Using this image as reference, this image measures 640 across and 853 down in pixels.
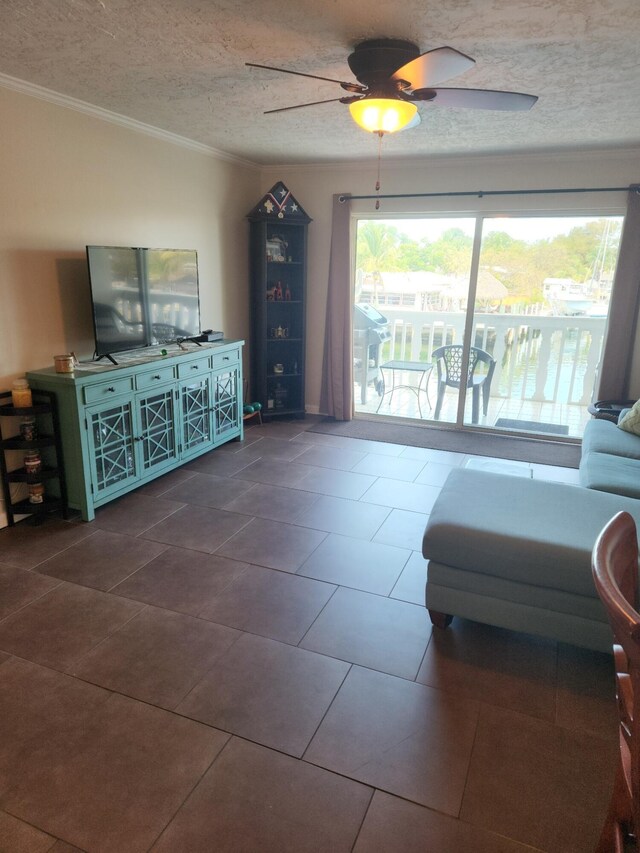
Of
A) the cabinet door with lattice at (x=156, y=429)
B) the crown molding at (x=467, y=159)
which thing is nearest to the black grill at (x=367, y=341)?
the crown molding at (x=467, y=159)

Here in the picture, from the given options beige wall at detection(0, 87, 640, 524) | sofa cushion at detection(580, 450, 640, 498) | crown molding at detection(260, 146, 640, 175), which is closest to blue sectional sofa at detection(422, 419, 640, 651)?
sofa cushion at detection(580, 450, 640, 498)

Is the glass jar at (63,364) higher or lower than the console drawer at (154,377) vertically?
higher

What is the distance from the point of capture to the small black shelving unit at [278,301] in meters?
5.07

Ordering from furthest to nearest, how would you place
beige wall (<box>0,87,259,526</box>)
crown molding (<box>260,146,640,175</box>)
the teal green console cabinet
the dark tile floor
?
crown molding (<box>260,146,640,175</box>)
the teal green console cabinet
beige wall (<box>0,87,259,526</box>)
the dark tile floor

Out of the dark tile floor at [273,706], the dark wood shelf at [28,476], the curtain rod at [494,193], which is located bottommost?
the dark tile floor at [273,706]

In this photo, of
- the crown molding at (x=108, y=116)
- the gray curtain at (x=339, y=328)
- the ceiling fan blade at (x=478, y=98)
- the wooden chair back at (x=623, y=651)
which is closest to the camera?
the wooden chair back at (x=623, y=651)

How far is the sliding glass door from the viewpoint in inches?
188

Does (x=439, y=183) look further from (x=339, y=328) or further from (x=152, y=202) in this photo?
(x=152, y=202)

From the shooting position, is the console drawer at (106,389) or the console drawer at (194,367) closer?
the console drawer at (106,389)

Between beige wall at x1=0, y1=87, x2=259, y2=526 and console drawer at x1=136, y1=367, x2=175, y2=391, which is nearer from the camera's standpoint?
beige wall at x1=0, y1=87, x2=259, y2=526

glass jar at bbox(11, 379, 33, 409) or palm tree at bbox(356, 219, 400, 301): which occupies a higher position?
palm tree at bbox(356, 219, 400, 301)

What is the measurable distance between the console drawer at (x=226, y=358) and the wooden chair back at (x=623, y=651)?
363 centimetres

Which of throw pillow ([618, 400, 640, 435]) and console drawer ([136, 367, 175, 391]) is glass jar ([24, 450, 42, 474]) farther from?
throw pillow ([618, 400, 640, 435])

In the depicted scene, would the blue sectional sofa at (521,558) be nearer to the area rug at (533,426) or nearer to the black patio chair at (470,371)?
the area rug at (533,426)
